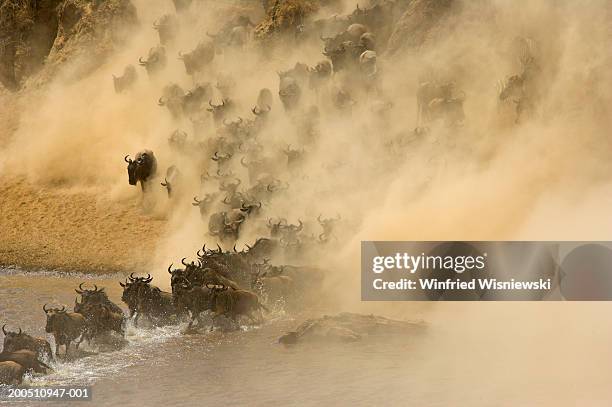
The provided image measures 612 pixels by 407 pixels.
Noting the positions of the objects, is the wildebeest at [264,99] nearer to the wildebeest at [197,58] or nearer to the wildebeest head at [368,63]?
the wildebeest head at [368,63]

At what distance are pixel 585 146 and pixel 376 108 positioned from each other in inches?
343

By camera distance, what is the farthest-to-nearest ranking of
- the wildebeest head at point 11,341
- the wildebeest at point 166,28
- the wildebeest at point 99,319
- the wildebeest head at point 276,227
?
the wildebeest at point 166,28
the wildebeest head at point 276,227
the wildebeest at point 99,319
the wildebeest head at point 11,341

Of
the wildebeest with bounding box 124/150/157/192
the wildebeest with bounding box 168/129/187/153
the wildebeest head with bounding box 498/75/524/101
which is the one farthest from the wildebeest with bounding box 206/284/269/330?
the wildebeest with bounding box 168/129/187/153

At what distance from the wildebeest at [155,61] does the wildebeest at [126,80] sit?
0.52m

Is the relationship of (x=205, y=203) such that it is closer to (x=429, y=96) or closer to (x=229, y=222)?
(x=229, y=222)

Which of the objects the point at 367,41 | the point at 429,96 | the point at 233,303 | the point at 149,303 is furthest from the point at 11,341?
the point at 367,41

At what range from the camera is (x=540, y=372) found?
16.2m

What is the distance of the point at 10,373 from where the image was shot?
1628 centimetres

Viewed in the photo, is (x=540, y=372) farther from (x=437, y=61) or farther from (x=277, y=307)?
(x=437, y=61)

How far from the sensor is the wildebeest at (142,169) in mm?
33312

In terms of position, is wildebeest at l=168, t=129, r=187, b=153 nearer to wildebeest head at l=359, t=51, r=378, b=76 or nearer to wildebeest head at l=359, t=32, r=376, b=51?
wildebeest head at l=359, t=51, r=378, b=76

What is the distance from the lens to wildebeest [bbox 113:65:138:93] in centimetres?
3966

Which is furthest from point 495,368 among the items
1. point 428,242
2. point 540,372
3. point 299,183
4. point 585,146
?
point 299,183

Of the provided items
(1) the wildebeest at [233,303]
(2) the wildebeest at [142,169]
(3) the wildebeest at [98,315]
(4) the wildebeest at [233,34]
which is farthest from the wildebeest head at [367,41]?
(3) the wildebeest at [98,315]
